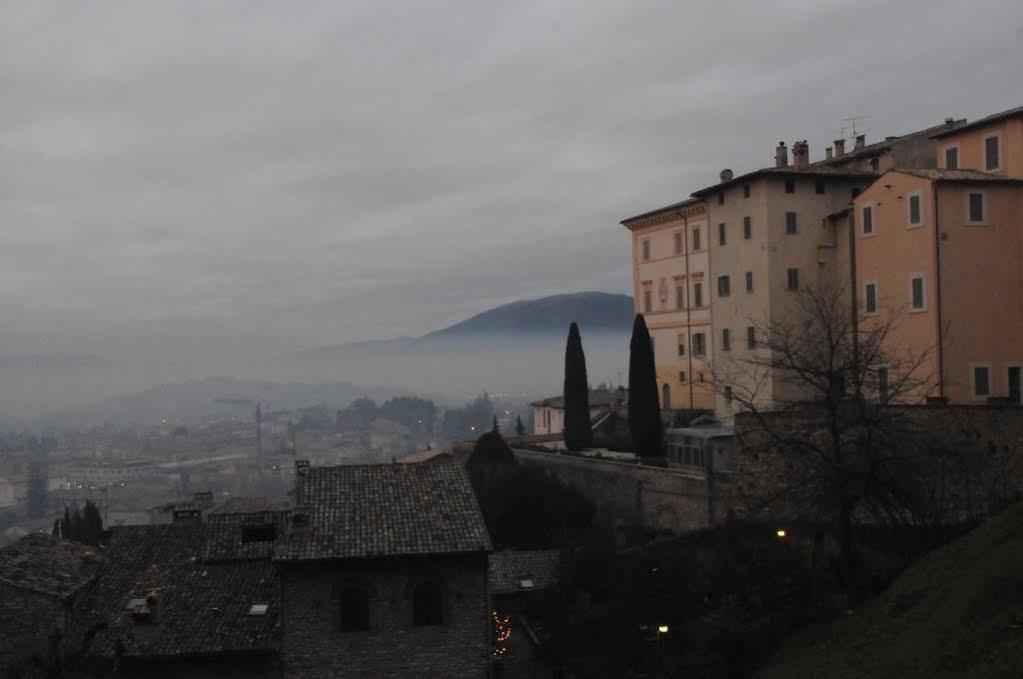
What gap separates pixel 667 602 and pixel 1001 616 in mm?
10575

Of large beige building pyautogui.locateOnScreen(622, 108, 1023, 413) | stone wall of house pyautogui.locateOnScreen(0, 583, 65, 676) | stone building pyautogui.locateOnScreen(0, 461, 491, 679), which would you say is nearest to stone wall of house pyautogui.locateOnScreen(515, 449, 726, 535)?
large beige building pyautogui.locateOnScreen(622, 108, 1023, 413)

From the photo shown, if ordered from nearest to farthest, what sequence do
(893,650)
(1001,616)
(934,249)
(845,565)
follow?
(1001,616) → (893,650) → (845,565) → (934,249)

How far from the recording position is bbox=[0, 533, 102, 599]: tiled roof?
22312 millimetres

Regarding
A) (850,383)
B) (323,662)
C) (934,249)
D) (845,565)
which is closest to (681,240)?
(934,249)

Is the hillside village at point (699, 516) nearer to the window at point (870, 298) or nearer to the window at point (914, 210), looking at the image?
the window at point (914, 210)

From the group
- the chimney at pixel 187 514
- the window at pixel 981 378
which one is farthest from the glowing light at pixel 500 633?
the window at pixel 981 378

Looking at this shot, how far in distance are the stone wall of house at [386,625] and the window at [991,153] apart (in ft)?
70.7

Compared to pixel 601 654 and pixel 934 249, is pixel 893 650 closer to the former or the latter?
pixel 601 654

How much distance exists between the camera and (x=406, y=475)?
75.7 feet

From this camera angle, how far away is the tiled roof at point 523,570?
27453mm

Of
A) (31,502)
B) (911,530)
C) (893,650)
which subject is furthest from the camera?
(31,502)

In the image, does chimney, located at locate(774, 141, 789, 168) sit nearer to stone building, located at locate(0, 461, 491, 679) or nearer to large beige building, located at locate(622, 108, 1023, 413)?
large beige building, located at locate(622, 108, 1023, 413)

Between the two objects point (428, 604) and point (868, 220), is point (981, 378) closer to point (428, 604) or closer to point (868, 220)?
point (868, 220)

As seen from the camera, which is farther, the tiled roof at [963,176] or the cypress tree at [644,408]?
the cypress tree at [644,408]
